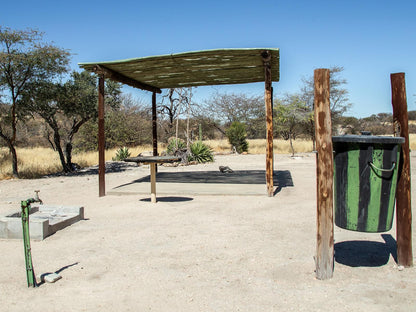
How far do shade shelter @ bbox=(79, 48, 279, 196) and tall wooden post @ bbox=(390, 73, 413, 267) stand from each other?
387cm

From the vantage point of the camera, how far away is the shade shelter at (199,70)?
7.45m

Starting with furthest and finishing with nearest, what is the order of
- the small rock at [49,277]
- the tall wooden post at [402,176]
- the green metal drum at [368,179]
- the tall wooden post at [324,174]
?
the tall wooden post at [402,176] → the small rock at [49,277] → the tall wooden post at [324,174] → the green metal drum at [368,179]

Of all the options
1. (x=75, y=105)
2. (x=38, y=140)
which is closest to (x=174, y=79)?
(x=75, y=105)

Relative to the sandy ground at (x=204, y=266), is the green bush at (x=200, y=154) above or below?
above

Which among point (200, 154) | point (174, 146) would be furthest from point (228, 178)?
point (174, 146)

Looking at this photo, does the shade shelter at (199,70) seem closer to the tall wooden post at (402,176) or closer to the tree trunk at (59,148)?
the tall wooden post at (402,176)

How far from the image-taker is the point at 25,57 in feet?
36.0

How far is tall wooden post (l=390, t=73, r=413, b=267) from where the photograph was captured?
3.46 m

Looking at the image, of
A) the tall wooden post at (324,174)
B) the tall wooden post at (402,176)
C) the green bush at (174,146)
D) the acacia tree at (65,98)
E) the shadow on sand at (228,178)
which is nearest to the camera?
the tall wooden post at (324,174)

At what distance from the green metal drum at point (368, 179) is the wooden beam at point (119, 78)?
6.22m

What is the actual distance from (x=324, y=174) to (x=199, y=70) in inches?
243

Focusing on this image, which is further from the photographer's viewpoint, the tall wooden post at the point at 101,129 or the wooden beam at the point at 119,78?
the tall wooden post at the point at 101,129

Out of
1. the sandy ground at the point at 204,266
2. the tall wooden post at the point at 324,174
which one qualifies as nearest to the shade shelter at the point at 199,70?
the sandy ground at the point at 204,266

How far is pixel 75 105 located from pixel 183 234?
9036 millimetres
